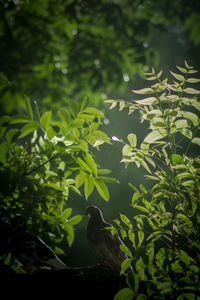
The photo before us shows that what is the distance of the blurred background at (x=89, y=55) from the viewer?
133 inches

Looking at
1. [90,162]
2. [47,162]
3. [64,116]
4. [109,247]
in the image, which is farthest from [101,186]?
[109,247]

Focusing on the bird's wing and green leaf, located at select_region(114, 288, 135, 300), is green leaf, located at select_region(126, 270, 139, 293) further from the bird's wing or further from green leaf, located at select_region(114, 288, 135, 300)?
the bird's wing

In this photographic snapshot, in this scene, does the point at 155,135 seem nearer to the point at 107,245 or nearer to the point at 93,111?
the point at 93,111

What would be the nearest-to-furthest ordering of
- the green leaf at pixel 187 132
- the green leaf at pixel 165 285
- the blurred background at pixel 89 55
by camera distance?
1. the green leaf at pixel 165 285
2. the green leaf at pixel 187 132
3. the blurred background at pixel 89 55

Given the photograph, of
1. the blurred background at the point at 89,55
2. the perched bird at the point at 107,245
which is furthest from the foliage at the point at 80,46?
the perched bird at the point at 107,245

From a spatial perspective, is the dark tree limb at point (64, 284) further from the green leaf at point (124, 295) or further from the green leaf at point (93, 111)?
the green leaf at point (93, 111)

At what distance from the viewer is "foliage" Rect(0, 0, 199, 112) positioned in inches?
134

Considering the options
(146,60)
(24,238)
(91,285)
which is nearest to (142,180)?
(146,60)

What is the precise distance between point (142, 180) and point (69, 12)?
3.29 meters

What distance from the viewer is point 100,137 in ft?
3.43

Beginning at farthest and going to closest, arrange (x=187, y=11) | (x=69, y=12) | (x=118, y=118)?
(x=187, y=11)
(x=69, y=12)
(x=118, y=118)

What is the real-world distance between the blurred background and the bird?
220cm

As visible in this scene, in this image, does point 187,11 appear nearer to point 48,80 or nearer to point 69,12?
point 69,12

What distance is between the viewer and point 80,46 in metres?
3.58
